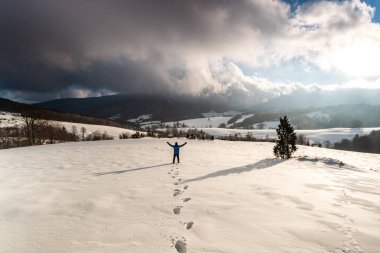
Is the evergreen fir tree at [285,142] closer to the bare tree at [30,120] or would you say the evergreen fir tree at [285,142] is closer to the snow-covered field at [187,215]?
the snow-covered field at [187,215]

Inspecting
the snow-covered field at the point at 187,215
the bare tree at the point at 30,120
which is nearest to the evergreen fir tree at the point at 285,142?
the snow-covered field at the point at 187,215

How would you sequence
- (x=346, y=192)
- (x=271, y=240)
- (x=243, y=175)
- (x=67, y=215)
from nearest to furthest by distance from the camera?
(x=271, y=240) → (x=67, y=215) → (x=346, y=192) → (x=243, y=175)

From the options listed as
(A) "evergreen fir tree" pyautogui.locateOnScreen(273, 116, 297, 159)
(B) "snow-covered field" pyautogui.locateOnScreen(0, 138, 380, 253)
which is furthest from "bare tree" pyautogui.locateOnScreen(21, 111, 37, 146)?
(A) "evergreen fir tree" pyautogui.locateOnScreen(273, 116, 297, 159)

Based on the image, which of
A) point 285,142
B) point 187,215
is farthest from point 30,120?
point 187,215

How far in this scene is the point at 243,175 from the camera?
51.7ft

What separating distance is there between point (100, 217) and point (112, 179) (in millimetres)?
6301

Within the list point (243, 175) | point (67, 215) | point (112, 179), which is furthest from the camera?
point (243, 175)

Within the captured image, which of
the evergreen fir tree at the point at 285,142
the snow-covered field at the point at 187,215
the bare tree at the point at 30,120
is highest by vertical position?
the bare tree at the point at 30,120

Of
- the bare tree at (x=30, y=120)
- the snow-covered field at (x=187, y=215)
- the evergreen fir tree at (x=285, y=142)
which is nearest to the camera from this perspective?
the snow-covered field at (x=187, y=215)

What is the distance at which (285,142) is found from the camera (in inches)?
1076

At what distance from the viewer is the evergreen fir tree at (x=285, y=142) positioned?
26872mm

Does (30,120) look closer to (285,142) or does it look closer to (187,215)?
(285,142)

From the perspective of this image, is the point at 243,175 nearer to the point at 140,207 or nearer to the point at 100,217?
the point at 140,207

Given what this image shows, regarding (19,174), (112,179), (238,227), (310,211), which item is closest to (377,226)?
(310,211)
